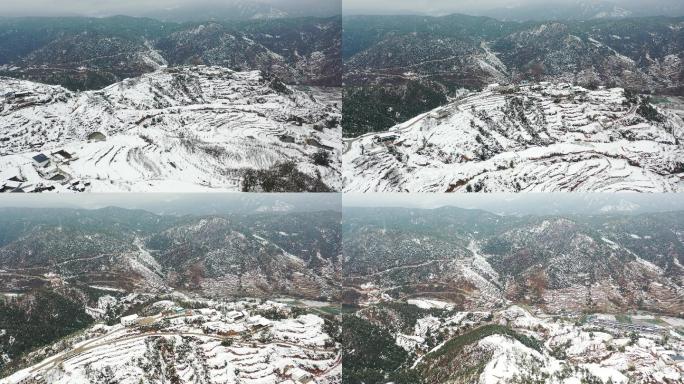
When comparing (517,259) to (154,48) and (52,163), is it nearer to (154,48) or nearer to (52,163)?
(154,48)

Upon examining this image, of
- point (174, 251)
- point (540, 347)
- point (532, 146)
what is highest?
point (532, 146)

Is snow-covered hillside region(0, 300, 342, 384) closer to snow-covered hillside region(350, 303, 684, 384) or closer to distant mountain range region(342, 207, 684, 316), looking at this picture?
distant mountain range region(342, 207, 684, 316)

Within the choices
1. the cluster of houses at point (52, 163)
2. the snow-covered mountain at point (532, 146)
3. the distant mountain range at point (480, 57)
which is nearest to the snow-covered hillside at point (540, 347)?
the snow-covered mountain at point (532, 146)

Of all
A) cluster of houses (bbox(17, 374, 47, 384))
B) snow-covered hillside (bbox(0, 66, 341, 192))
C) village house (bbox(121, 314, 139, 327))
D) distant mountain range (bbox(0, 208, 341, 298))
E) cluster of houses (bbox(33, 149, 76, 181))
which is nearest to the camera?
cluster of houses (bbox(17, 374, 47, 384))

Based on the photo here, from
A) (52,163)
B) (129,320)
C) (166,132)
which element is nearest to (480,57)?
(166,132)

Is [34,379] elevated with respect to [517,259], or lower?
lower

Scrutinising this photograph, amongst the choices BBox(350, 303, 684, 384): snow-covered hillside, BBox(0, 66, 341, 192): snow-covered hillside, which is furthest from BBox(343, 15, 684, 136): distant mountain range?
BBox(350, 303, 684, 384): snow-covered hillside
